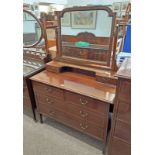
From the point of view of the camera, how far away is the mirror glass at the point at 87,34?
55.8 inches

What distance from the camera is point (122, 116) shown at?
3.58ft

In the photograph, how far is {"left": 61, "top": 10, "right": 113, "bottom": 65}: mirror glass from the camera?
142 cm

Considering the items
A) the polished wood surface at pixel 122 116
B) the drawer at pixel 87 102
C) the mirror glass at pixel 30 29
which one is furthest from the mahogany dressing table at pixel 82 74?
the mirror glass at pixel 30 29

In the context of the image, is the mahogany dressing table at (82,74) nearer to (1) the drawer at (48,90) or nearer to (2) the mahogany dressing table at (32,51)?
(1) the drawer at (48,90)

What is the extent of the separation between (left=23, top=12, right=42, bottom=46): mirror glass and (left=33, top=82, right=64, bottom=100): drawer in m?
0.67

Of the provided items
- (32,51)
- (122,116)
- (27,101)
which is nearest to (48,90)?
(27,101)

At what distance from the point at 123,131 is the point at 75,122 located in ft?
1.85

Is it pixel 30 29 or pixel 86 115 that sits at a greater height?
pixel 30 29

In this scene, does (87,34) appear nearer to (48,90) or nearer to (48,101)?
(48,90)

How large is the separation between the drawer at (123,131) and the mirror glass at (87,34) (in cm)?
66

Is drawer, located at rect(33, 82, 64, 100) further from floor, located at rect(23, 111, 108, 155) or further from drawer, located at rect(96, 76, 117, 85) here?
floor, located at rect(23, 111, 108, 155)
